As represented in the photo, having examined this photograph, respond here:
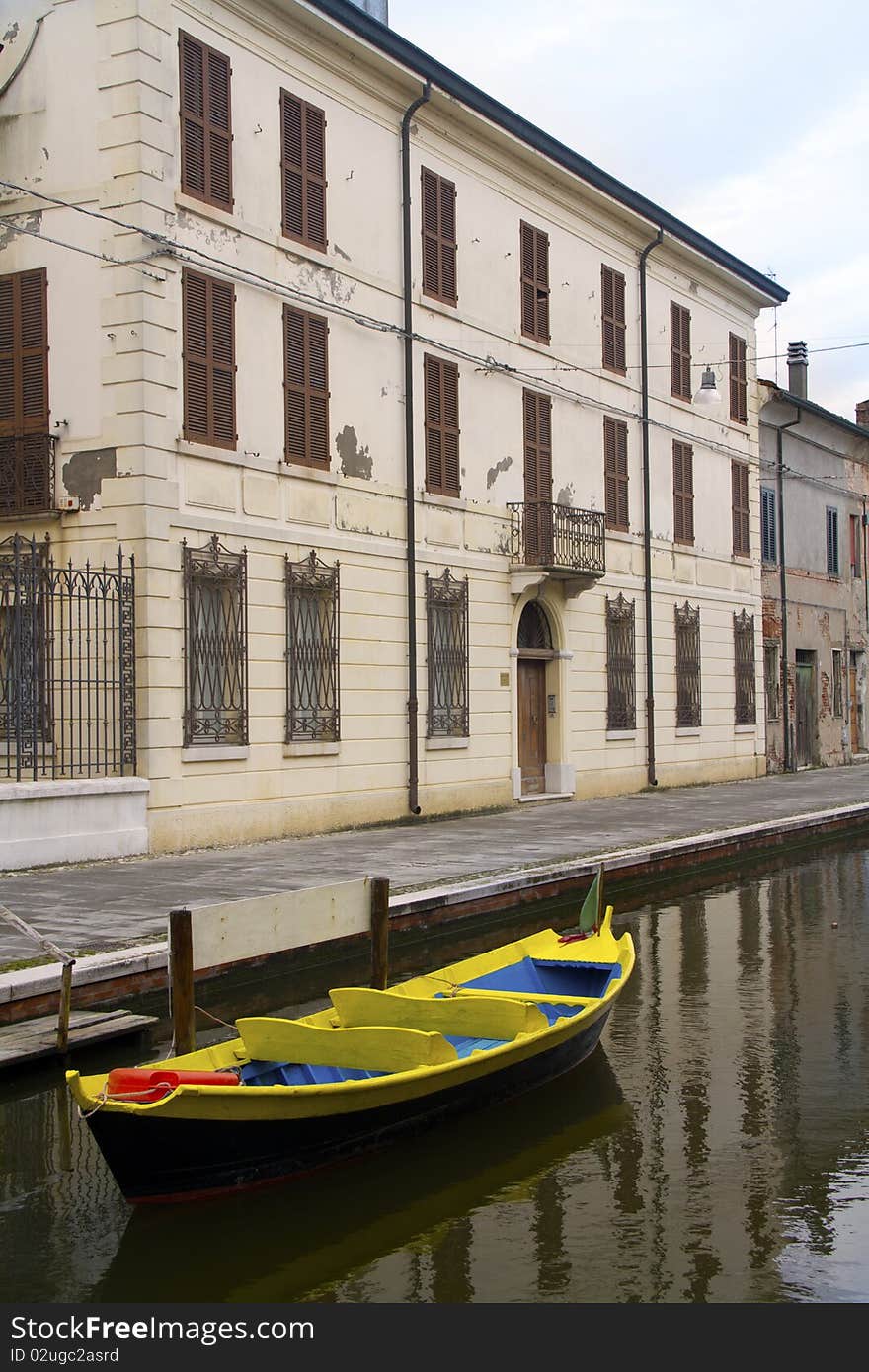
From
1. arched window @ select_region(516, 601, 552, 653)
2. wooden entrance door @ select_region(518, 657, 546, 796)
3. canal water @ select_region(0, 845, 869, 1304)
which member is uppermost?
arched window @ select_region(516, 601, 552, 653)

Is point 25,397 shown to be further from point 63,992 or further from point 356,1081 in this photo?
point 356,1081

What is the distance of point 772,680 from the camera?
32.2 metres

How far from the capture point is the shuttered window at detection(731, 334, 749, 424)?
2995 cm

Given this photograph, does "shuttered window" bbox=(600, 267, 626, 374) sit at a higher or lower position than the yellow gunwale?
higher

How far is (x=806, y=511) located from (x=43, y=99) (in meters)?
22.2

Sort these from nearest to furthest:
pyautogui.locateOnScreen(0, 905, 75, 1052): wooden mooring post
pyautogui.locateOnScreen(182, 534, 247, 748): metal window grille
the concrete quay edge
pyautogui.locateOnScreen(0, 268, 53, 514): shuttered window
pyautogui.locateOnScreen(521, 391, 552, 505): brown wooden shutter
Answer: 1. pyautogui.locateOnScreen(0, 905, 75, 1052): wooden mooring post
2. the concrete quay edge
3. pyautogui.locateOnScreen(182, 534, 247, 748): metal window grille
4. pyautogui.locateOnScreen(0, 268, 53, 514): shuttered window
5. pyautogui.locateOnScreen(521, 391, 552, 505): brown wooden shutter

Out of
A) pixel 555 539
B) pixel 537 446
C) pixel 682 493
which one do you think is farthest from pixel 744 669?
pixel 537 446

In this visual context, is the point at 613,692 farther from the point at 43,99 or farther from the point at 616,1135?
the point at 616,1135

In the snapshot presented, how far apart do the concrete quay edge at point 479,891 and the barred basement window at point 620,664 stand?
421 cm

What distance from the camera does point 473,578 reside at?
70.1ft

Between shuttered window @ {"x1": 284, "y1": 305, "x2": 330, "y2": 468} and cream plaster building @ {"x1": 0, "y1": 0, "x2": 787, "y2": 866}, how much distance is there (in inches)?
1.9

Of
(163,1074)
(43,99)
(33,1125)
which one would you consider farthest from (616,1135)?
(43,99)

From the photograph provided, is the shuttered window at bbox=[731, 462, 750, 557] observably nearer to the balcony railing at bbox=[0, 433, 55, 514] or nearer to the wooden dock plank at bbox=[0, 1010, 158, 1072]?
the balcony railing at bbox=[0, 433, 55, 514]

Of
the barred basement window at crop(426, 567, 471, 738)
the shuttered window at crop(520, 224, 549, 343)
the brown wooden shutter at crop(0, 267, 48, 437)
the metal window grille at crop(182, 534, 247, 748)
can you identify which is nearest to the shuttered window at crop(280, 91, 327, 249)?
the brown wooden shutter at crop(0, 267, 48, 437)
